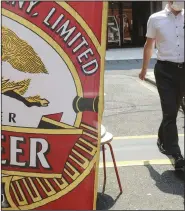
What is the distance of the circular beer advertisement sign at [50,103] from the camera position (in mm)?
1849

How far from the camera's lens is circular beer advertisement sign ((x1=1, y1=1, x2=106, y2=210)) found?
1849 millimetres

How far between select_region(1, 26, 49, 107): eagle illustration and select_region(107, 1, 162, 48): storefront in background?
0.37m

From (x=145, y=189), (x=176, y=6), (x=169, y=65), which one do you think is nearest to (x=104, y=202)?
(x=145, y=189)

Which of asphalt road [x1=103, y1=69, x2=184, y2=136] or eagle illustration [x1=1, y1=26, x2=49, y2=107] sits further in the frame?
asphalt road [x1=103, y1=69, x2=184, y2=136]

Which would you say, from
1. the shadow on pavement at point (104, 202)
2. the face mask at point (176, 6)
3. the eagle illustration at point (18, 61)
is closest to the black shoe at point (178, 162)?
the shadow on pavement at point (104, 202)

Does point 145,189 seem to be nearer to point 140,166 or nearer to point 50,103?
point 140,166

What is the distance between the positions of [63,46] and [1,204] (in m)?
0.93

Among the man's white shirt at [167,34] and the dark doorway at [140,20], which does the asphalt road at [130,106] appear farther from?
the dark doorway at [140,20]

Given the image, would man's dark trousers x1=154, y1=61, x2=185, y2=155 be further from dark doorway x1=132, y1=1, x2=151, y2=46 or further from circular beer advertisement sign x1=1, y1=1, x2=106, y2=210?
circular beer advertisement sign x1=1, y1=1, x2=106, y2=210

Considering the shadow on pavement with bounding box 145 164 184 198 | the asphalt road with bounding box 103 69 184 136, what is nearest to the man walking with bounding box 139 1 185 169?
the shadow on pavement with bounding box 145 164 184 198

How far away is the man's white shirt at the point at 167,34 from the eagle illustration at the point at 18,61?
77cm

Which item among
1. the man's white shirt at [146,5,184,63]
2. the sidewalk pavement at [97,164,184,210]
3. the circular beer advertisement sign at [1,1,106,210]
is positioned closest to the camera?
the circular beer advertisement sign at [1,1,106,210]

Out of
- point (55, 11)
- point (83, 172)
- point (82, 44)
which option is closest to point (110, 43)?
point (82, 44)

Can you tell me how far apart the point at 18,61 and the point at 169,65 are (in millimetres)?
1158
